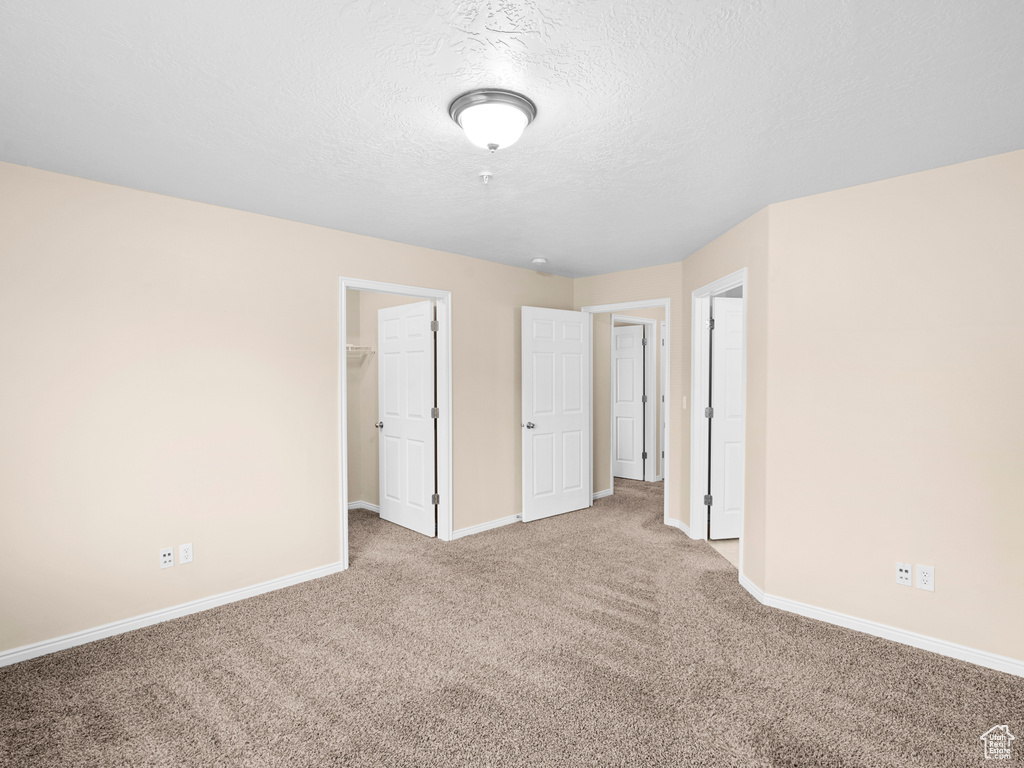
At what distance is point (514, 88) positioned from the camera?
180cm

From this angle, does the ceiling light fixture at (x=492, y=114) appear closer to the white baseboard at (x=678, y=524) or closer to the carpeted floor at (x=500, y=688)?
the carpeted floor at (x=500, y=688)

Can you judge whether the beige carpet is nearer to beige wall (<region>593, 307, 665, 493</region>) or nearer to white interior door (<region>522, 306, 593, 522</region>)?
white interior door (<region>522, 306, 593, 522</region>)

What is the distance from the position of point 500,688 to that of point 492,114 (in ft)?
7.77

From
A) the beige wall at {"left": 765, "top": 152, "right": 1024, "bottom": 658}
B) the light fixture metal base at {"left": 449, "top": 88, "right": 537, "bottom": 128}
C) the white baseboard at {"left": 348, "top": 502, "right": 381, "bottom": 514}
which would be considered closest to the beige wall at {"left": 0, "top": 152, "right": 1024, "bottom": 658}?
the beige wall at {"left": 765, "top": 152, "right": 1024, "bottom": 658}

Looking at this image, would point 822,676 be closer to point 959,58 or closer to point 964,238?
point 964,238

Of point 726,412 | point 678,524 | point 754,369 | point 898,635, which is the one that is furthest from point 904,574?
point 678,524

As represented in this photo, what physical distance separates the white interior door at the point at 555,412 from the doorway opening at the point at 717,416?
3.91 feet

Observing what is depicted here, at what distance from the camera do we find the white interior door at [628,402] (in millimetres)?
6539

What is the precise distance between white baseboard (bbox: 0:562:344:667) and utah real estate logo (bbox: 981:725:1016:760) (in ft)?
11.3

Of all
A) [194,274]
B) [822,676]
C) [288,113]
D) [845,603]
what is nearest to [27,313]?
[194,274]

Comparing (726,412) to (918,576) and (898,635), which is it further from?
(898,635)

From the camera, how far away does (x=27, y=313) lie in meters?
2.46

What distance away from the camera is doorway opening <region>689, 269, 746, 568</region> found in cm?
418

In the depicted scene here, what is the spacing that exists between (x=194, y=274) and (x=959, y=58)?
3.55 metres
